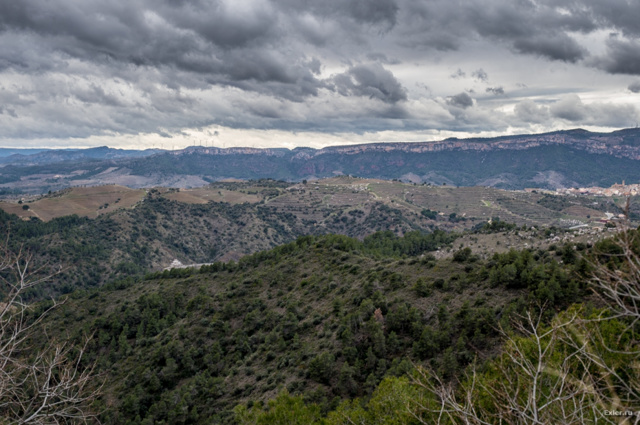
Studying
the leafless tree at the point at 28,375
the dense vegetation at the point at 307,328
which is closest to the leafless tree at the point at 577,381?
the dense vegetation at the point at 307,328

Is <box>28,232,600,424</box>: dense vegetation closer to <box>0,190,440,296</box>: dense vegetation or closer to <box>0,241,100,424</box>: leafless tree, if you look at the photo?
<box>0,241,100,424</box>: leafless tree

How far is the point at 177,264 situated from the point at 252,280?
93.7 meters

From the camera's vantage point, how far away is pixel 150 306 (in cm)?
6950

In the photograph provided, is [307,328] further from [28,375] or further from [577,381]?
[577,381]

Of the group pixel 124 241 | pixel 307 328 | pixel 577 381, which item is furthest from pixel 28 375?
pixel 124 241

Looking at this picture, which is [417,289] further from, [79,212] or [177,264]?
[79,212]

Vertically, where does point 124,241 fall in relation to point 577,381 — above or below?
below

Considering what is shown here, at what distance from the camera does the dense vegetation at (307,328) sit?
1239 inches

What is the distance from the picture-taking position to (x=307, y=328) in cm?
4750

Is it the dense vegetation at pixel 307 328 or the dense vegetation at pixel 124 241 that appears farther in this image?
the dense vegetation at pixel 124 241

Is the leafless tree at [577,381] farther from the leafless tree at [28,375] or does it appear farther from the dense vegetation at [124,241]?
the dense vegetation at [124,241]

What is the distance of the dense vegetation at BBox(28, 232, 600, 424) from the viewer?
31469 mm

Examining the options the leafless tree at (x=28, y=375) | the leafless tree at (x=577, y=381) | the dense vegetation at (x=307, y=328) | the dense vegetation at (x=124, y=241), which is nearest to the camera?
the leafless tree at (x=577, y=381)

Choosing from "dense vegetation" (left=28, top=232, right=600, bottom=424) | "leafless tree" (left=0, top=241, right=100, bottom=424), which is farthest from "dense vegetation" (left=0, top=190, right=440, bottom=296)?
"leafless tree" (left=0, top=241, right=100, bottom=424)
